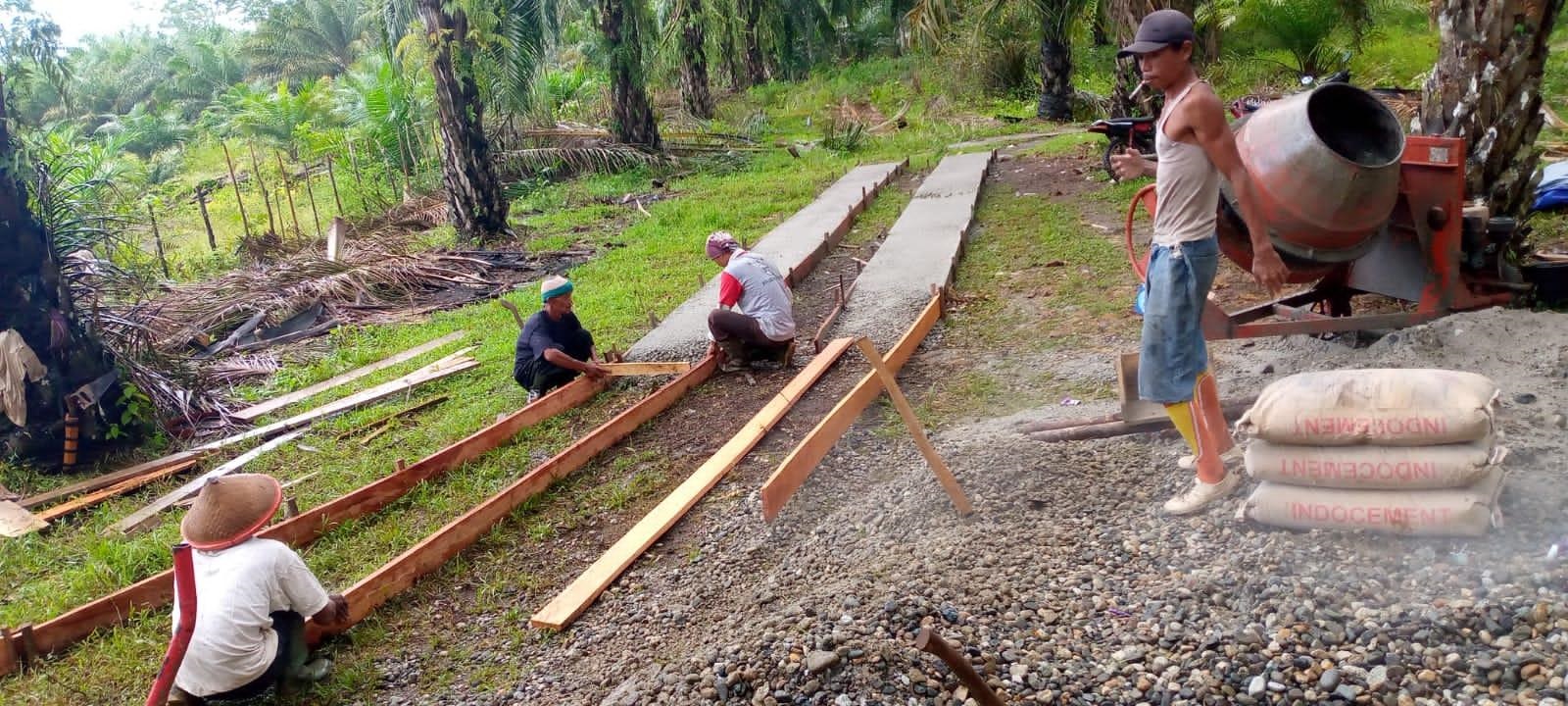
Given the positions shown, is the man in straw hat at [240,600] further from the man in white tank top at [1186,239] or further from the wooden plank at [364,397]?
the wooden plank at [364,397]

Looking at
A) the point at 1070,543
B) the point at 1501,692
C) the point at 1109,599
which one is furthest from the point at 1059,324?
the point at 1501,692

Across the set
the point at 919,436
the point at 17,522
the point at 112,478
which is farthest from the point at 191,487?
the point at 919,436

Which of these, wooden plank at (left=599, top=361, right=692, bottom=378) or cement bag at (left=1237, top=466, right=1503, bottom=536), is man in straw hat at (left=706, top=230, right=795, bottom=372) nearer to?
wooden plank at (left=599, top=361, right=692, bottom=378)

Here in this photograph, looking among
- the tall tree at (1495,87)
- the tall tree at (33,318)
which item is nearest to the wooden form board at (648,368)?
the tall tree at (33,318)

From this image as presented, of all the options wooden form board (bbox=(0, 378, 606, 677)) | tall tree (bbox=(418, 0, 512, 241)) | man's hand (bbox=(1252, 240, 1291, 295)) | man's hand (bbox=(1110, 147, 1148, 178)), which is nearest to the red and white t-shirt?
wooden form board (bbox=(0, 378, 606, 677))

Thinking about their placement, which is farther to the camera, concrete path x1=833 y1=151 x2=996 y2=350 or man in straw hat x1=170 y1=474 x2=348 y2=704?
concrete path x1=833 y1=151 x2=996 y2=350

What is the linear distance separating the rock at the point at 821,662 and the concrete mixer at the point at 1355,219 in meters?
2.49

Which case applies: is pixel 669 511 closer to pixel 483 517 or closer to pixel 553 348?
pixel 483 517

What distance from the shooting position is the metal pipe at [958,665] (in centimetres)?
236

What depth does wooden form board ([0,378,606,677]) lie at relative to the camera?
13.6 feet

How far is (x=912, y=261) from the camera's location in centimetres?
912

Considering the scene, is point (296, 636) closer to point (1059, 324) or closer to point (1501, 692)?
point (1501, 692)

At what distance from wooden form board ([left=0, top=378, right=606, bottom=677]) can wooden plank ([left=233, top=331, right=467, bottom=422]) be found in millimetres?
2311

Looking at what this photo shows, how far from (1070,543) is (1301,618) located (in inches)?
33.6
